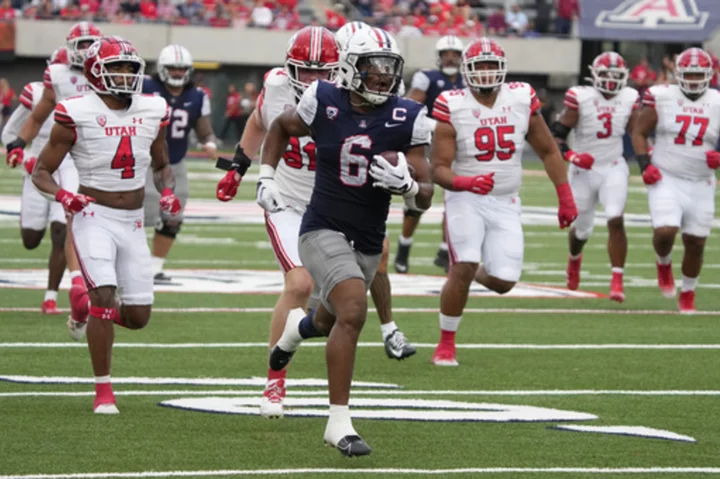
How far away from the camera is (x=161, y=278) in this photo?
499 inches

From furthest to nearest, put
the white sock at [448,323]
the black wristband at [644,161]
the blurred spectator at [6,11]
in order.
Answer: the blurred spectator at [6,11], the black wristband at [644,161], the white sock at [448,323]

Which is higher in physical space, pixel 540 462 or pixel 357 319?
pixel 357 319

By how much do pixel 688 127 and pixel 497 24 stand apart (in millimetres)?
24690

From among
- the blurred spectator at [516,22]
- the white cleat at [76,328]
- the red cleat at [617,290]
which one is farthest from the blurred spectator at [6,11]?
the white cleat at [76,328]

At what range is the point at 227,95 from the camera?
36156 mm

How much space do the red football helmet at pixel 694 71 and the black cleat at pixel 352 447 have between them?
6194 millimetres

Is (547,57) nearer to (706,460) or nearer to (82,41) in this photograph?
(82,41)

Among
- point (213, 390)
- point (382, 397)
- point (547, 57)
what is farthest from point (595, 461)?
point (547, 57)

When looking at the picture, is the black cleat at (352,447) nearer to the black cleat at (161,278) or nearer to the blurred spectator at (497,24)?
the black cleat at (161,278)

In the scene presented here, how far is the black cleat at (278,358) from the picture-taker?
22.1ft

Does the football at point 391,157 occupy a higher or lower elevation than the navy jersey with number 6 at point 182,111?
higher

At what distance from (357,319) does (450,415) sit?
3.81 ft

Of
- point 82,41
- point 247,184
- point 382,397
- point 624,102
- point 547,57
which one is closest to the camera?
point 382,397

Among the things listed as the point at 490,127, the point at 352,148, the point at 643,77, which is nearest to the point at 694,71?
the point at 490,127
